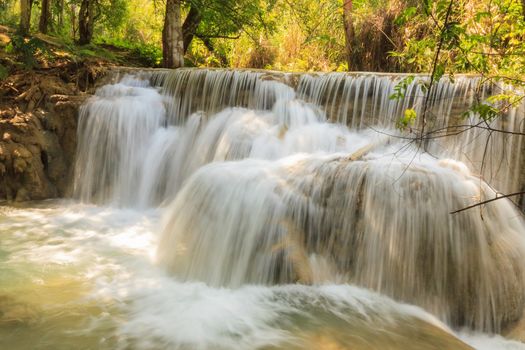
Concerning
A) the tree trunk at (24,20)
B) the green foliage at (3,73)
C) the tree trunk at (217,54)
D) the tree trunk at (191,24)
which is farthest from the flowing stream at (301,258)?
the tree trunk at (217,54)

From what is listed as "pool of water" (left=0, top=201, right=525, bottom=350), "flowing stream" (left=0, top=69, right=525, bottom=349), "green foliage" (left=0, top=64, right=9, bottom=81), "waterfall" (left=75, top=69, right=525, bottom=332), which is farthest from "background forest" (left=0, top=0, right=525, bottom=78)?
"pool of water" (left=0, top=201, right=525, bottom=350)

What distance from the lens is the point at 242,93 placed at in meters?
7.48

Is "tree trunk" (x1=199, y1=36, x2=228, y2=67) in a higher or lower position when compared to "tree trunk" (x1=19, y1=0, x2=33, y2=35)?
higher

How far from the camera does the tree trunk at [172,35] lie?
9.57 metres

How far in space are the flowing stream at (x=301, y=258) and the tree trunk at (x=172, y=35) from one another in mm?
4682

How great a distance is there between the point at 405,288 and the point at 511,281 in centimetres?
95

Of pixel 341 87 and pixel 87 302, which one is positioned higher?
pixel 341 87

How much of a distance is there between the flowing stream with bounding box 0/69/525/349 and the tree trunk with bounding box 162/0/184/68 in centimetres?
468

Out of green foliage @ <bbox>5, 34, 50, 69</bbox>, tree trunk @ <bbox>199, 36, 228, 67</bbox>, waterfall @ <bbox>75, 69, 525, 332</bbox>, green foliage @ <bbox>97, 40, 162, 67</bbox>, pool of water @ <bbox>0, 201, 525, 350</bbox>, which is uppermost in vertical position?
tree trunk @ <bbox>199, 36, 228, 67</bbox>

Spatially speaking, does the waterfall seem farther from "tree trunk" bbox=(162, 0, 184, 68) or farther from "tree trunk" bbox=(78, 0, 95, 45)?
"tree trunk" bbox=(78, 0, 95, 45)

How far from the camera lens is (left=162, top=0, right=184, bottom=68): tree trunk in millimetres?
9570

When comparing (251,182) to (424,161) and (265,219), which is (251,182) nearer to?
(265,219)

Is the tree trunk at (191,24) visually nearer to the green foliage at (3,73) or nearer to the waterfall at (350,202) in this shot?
the green foliage at (3,73)

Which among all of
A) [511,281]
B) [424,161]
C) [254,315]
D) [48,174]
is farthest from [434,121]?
[48,174]
